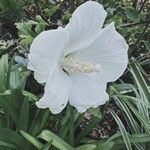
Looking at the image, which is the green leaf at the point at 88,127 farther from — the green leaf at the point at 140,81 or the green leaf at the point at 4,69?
the green leaf at the point at 4,69

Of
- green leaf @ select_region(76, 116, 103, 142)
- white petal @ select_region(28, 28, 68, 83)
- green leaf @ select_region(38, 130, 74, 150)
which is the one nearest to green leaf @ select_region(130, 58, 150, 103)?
green leaf @ select_region(76, 116, 103, 142)

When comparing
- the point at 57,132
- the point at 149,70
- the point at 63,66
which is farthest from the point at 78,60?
the point at 149,70

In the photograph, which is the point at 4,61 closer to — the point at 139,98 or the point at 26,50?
the point at 26,50

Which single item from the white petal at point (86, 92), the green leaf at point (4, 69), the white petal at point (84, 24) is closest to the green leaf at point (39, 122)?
the green leaf at point (4, 69)

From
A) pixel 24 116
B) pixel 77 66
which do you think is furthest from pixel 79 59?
pixel 24 116

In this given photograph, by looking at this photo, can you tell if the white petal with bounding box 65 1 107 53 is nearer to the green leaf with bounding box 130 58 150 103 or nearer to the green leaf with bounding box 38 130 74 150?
the green leaf with bounding box 38 130 74 150
